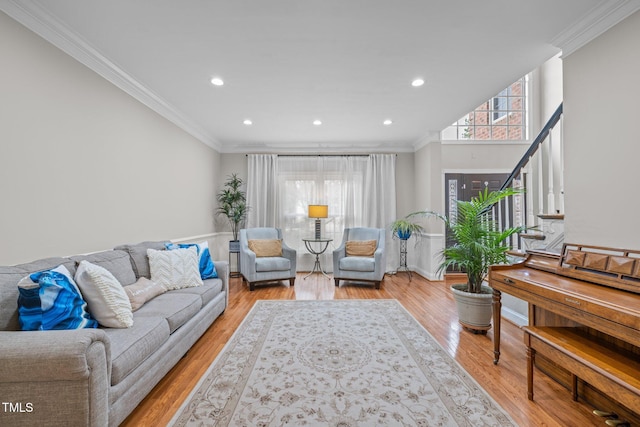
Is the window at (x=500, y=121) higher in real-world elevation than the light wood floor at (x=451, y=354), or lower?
higher

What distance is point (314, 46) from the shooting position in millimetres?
2334

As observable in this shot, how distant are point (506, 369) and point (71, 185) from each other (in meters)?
3.75

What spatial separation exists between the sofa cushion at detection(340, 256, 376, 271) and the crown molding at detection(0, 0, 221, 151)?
3312mm

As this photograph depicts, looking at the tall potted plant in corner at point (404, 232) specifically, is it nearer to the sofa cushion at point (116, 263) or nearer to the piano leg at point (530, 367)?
the piano leg at point (530, 367)

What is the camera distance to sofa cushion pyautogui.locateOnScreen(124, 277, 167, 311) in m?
2.16

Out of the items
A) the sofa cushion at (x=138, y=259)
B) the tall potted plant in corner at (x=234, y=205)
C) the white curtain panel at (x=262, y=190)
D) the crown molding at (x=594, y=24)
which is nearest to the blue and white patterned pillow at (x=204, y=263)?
the sofa cushion at (x=138, y=259)

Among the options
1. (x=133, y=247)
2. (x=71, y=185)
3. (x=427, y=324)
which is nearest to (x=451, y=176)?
(x=427, y=324)

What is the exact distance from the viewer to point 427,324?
298cm

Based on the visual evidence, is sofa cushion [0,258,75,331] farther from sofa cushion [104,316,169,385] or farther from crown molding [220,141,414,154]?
crown molding [220,141,414,154]

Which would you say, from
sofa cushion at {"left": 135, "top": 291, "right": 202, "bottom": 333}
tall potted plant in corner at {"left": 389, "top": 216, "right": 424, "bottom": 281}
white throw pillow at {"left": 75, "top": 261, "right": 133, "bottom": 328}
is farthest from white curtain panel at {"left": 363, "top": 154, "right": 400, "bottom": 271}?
white throw pillow at {"left": 75, "top": 261, "right": 133, "bottom": 328}

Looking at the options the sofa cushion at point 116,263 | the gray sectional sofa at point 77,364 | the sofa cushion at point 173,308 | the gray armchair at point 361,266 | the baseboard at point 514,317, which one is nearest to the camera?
the gray sectional sofa at point 77,364

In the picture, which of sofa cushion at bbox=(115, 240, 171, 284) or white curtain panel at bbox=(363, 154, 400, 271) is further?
white curtain panel at bbox=(363, 154, 400, 271)

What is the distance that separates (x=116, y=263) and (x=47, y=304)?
35.5 inches

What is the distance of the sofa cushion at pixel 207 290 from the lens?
8.71ft
